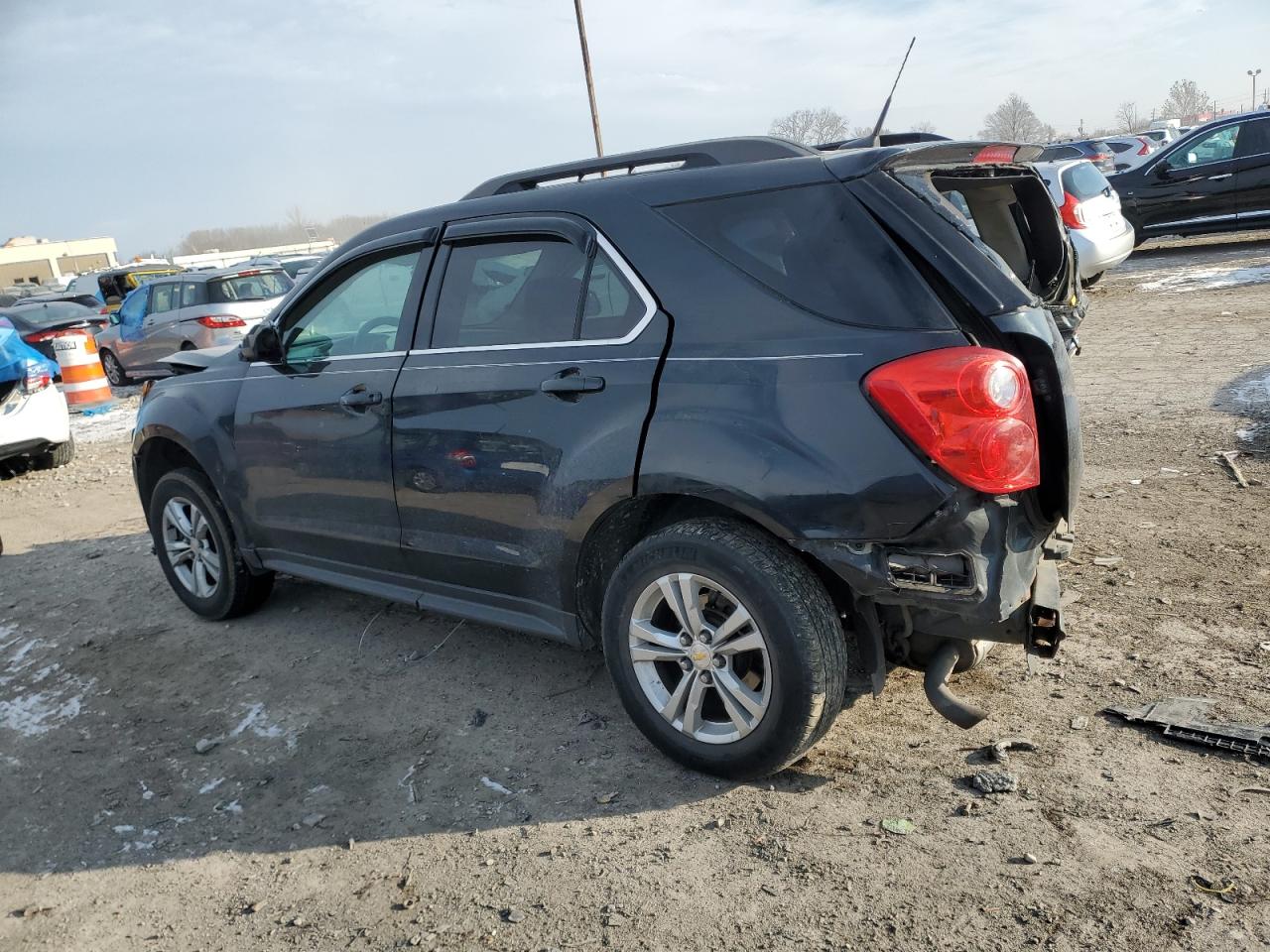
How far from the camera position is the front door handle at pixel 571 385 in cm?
335

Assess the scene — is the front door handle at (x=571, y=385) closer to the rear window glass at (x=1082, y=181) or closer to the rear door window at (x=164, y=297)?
the rear window glass at (x=1082, y=181)

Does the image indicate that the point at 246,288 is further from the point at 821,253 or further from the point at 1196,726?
the point at 1196,726

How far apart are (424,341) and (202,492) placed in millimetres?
1776

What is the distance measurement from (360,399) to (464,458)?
66cm

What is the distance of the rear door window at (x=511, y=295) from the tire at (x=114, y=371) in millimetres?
13834

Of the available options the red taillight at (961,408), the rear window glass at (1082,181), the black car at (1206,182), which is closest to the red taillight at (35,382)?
the red taillight at (961,408)

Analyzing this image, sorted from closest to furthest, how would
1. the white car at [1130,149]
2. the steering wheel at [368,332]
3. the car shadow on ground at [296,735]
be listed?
1. the car shadow on ground at [296,735]
2. the steering wheel at [368,332]
3. the white car at [1130,149]

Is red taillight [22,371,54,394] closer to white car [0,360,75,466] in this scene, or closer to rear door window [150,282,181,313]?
white car [0,360,75,466]

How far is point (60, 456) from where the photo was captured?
987 centimetres

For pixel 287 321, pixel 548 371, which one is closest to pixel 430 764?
pixel 548 371

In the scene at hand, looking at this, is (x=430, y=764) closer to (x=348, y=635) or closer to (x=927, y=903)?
(x=348, y=635)

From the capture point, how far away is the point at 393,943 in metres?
2.72

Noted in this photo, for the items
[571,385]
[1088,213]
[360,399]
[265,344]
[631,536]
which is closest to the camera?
[571,385]

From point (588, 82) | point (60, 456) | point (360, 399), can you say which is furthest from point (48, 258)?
point (360, 399)
